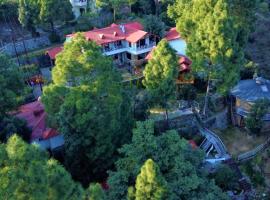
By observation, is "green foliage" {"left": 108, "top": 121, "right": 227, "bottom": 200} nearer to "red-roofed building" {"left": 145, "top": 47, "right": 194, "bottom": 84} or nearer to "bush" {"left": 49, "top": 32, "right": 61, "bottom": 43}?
"red-roofed building" {"left": 145, "top": 47, "right": 194, "bottom": 84}

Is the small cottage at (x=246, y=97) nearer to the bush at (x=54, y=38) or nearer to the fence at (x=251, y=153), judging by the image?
the fence at (x=251, y=153)

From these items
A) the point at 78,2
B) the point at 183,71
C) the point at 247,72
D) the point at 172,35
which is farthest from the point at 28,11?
the point at 247,72

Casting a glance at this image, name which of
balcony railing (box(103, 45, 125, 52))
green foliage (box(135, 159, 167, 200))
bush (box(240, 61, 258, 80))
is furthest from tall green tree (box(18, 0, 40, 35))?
green foliage (box(135, 159, 167, 200))

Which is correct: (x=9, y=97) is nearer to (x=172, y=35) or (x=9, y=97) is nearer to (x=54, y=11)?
(x=54, y=11)

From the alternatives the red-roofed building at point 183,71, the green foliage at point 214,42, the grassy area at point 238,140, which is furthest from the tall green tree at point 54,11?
the grassy area at point 238,140

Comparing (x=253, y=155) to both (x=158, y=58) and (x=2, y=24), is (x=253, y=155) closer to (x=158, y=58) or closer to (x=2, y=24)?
(x=158, y=58)

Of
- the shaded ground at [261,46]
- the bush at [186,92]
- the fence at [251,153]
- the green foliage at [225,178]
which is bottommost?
the shaded ground at [261,46]

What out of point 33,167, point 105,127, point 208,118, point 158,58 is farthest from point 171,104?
point 33,167
